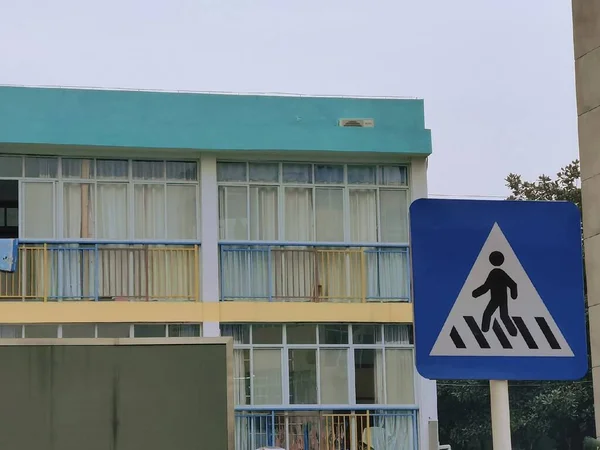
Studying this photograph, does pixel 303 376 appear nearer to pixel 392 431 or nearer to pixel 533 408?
pixel 392 431

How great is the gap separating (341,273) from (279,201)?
150 cm

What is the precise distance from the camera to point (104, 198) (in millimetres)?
20375

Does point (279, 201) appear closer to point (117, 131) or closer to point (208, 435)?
point (117, 131)

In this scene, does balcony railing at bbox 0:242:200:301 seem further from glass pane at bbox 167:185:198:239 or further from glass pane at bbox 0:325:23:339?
glass pane at bbox 0:325:23:339

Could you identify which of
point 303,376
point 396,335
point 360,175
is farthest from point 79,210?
point 396,335

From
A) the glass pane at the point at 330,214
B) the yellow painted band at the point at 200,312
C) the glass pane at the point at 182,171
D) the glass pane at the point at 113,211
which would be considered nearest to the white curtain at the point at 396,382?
the yellow painted band at the point at 200,312

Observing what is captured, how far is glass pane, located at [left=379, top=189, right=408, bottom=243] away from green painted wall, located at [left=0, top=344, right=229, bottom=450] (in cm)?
898

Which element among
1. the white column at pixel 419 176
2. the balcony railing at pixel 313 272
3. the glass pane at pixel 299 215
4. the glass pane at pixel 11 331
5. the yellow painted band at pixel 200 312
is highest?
the white column at pixel 419 176

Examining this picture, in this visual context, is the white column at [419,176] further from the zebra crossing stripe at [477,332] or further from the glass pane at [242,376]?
the zebra crossing stripe at [477,332]

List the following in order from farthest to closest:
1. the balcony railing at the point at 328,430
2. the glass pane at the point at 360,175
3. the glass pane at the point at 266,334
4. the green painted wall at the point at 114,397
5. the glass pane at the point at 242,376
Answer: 1. the glass pane at the point at 360,175
2. the glass pane at the point at 266,334
3. the glass pane at the point at 242,376
4. the balcony railing at the point at 328,430
5. the green painted wall at the point at 114,397

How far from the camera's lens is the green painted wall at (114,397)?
11844mm

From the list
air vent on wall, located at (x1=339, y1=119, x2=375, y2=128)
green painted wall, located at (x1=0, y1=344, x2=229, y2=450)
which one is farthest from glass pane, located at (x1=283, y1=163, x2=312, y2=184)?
green painted wall, located at (x1=0, y1=344, x2=229, y2=450)

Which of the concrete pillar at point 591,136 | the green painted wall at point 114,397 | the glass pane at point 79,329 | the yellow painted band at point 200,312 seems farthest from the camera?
the glass pane at point 79,329

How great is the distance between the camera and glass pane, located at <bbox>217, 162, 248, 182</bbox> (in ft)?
67.6
